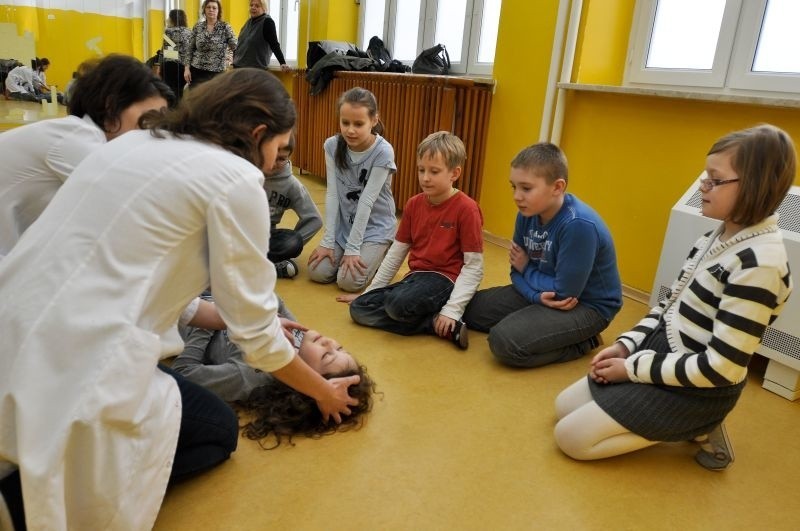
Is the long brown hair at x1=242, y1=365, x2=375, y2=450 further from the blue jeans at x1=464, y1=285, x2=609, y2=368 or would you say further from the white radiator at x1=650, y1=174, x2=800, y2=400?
the white radiator at x1=650, y1=174, x2=800, y2=400

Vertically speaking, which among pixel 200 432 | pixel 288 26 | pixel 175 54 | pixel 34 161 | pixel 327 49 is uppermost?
pixel 288 26

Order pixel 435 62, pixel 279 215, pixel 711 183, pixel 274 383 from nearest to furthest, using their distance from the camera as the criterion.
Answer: pixel 711 183 < pixel 274 383 < pixel 279 215 < pixel 435 62

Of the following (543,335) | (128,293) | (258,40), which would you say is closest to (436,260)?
(543,335)

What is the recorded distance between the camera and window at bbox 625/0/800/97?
2299mm

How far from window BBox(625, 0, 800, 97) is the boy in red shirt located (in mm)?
1216

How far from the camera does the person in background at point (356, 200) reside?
260 centimetres

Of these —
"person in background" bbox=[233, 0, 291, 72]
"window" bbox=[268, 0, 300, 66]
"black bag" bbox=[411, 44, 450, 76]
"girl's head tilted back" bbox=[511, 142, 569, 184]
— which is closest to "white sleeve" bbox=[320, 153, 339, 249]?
"girl's head tilted back" bbox=[511, 142, 569, 184]

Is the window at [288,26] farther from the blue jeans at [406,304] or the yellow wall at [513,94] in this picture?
the blue jeans at [406,304]

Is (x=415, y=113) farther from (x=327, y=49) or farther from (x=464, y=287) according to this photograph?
(x=464, y=287)

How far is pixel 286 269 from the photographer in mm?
2750

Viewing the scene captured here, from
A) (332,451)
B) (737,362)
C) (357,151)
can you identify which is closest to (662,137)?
(357,151)

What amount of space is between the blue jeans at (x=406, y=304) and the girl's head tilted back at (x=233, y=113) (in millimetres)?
1118

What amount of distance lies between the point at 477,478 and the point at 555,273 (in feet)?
2.86

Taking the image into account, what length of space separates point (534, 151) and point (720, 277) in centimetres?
75
